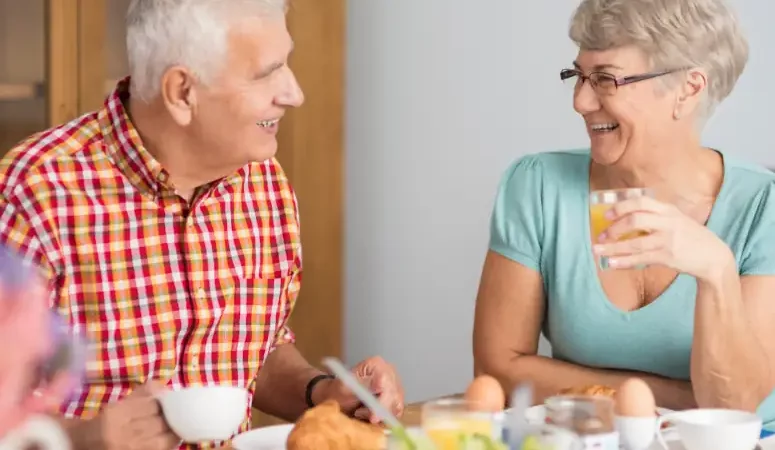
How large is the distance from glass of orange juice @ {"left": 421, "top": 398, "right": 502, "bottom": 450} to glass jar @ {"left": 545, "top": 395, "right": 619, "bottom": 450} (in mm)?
69

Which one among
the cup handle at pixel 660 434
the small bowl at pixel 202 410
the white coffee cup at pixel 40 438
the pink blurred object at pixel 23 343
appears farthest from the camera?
the cup handle at pixel 660 434

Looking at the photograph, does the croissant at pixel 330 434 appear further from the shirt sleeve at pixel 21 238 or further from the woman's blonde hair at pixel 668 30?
the woman's blonde hair at pixel 668 30

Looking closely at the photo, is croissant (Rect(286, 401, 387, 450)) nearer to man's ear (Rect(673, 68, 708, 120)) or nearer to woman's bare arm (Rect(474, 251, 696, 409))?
woman's bare arm (Rect(474, 251, 696, 409))

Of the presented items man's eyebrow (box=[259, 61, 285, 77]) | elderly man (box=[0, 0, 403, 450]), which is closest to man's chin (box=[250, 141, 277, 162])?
elderly man (box=[0, 0, 403, 450])

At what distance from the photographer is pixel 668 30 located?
1.98 metres

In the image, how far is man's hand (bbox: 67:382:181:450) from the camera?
1383mm

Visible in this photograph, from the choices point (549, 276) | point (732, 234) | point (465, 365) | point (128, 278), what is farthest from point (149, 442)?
point (465, 365)

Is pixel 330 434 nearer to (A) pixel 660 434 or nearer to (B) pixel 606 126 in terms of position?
(A) pixel 660 434

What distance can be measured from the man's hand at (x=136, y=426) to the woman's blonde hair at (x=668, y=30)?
1.02 meters

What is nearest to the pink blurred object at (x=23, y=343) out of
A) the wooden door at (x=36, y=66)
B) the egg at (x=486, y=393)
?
the egg at (x=486, y=393)

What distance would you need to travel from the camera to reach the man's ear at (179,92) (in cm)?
182

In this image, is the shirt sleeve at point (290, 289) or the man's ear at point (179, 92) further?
the shirt sleeve at point (290, 289)

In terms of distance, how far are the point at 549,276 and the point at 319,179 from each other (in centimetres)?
134

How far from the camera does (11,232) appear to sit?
1.71 meters
